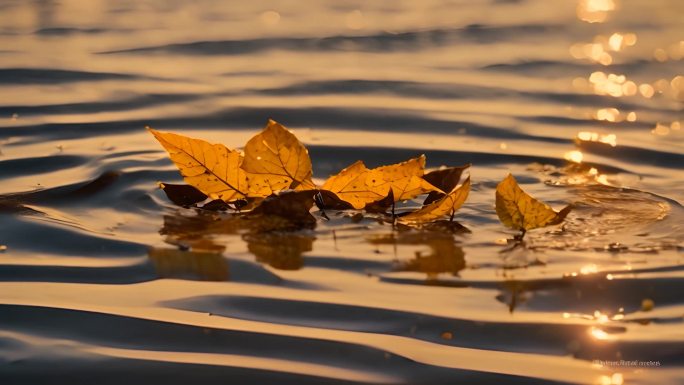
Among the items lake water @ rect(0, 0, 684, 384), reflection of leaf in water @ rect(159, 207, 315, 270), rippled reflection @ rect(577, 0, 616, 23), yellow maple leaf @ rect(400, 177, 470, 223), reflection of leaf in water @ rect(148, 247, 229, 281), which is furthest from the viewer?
rippled reflection @ rect(577, 0, 616, 23)

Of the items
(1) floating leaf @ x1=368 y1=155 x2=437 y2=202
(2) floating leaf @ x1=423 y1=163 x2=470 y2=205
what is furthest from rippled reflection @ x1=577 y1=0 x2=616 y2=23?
(1) floating leaf @ x1=368 y1=155 x2=437 y2=202

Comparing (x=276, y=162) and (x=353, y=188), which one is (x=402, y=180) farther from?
(x=276, y=162)

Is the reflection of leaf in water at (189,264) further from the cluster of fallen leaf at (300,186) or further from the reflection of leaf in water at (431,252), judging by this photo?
the reflection of leaf in water at (431,252)

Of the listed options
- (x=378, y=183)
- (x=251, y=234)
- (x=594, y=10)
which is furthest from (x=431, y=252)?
(x=594, y=10)

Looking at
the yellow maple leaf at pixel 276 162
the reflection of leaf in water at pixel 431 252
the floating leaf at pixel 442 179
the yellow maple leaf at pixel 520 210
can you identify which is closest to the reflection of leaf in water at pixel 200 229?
the yellow maple leaf at pixel 276 162

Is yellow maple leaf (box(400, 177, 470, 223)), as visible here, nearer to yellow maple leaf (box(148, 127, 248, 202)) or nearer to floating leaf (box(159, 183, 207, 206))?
yellow maple leaf (box(148, 127, 248, 202))

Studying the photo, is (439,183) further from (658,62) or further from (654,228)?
(658,62)
